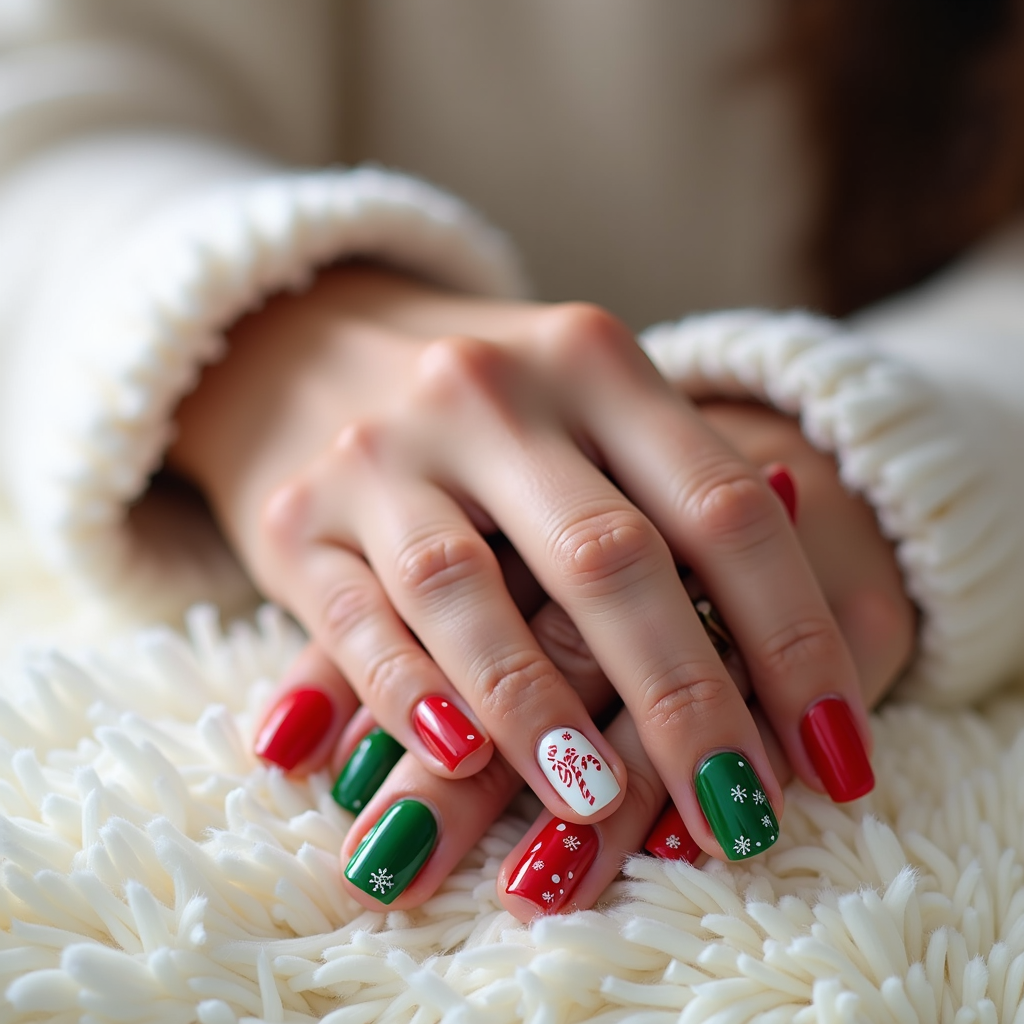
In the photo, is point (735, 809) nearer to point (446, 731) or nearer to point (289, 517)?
point (446, 731)

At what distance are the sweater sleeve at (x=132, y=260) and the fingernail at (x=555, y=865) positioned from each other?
0.37 metres

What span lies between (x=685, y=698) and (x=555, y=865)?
96 mm

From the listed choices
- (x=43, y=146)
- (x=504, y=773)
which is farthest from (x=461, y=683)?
(x=43, y=146)

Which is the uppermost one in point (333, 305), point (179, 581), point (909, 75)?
point (909, 75)

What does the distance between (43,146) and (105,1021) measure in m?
0.86

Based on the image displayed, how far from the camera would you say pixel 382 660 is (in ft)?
1.58

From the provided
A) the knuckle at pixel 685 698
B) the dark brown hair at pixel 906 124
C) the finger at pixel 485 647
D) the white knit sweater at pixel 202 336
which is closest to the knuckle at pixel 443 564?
the finger at pixel 485 647

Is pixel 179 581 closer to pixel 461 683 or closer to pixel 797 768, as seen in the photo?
pixel 461 683

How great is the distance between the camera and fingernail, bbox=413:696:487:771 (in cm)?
44

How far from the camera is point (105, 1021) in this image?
344 mm

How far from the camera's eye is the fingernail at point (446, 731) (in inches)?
17.5

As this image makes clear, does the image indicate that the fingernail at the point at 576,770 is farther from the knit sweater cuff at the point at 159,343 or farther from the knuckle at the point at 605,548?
the knit sweater cuff at the point at 159,343

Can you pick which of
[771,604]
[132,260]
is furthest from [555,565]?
[132,260]

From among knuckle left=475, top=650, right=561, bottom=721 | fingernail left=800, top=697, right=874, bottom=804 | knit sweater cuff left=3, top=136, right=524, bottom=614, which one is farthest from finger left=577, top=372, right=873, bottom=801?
knit sweater cuff left=3, top=136, right=524, bottom=614
